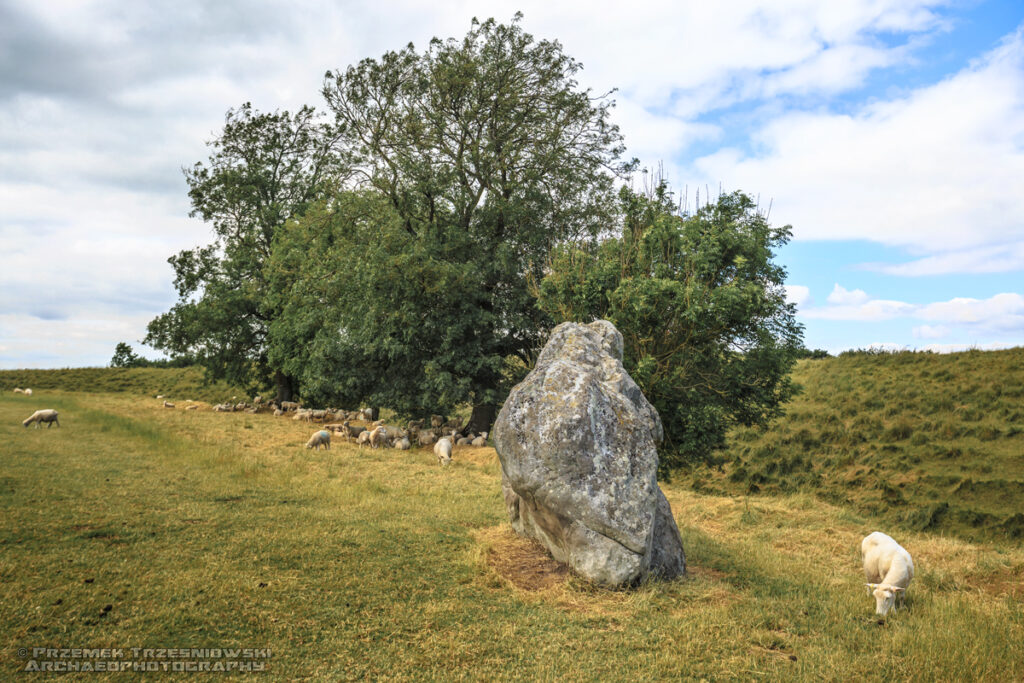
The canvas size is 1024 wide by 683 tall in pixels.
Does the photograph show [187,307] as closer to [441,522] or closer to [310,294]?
[310,294]

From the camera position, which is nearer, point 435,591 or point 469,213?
point 435,591

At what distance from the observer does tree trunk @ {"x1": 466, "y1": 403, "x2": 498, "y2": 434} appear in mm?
27781

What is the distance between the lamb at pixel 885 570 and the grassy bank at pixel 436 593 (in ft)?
0.86

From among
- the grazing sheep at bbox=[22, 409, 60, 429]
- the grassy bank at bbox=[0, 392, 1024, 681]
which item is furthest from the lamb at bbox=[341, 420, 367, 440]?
the grazing sheep at bbox=[22, 409, 60, 429]

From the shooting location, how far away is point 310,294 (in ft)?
97.2

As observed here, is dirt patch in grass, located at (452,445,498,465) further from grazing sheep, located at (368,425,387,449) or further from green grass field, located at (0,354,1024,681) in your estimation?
green grass field, located at (0,354,1024,681)

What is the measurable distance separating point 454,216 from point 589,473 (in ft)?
64.8

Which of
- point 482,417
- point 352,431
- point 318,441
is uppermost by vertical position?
point 482,417

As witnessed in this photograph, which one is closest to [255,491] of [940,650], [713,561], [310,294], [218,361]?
[713,561]

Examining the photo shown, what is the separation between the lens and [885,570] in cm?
954

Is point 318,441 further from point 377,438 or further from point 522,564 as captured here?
point 522,564

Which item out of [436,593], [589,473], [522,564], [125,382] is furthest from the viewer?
[125,382]

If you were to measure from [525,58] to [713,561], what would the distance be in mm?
22329

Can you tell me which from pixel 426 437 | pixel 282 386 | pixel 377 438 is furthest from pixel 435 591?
pixel 282 386
